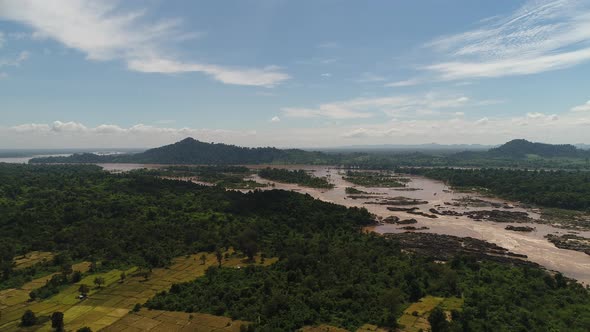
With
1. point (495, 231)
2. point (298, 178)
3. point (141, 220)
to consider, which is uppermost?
point (298, 178)

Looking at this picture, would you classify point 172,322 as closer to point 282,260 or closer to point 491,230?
point 282,260

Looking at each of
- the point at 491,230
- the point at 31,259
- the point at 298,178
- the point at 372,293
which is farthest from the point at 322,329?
the point at 298,178

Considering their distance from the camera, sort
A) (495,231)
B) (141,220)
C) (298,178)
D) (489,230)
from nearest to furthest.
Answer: (141,220), (495,231), (489,230), (298,178)

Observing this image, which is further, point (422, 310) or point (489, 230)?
point (489, 230)

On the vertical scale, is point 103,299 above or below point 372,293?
below

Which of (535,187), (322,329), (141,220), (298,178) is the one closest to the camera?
(322,329)
